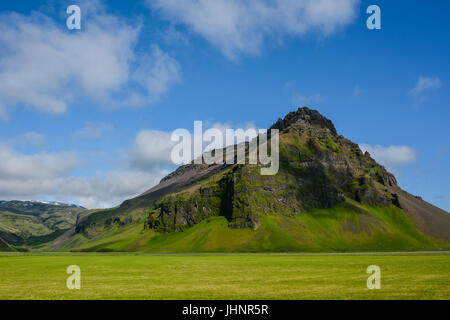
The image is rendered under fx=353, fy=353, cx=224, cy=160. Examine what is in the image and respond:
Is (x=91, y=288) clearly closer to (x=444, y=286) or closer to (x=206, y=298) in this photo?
(x=206, y=298)
